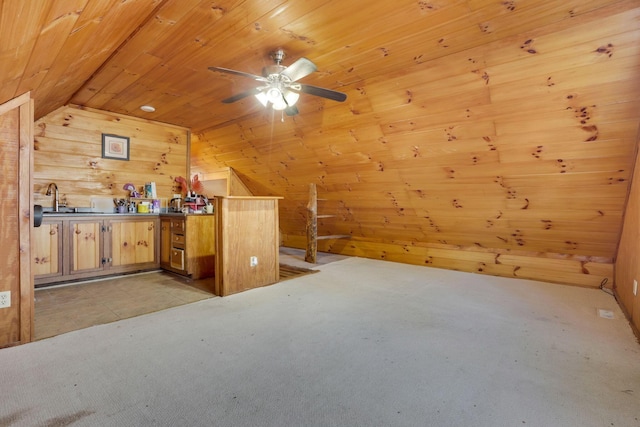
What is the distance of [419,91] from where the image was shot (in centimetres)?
292

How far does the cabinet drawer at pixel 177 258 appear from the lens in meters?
3.82

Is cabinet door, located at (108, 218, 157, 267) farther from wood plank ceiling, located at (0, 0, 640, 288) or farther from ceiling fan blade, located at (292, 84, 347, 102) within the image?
ceiling fan blade, located at (292, 84, 347, 102)

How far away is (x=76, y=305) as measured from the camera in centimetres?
281

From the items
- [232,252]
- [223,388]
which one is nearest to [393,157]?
[232,252]

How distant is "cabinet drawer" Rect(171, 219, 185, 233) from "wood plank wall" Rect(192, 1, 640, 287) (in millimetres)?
1723

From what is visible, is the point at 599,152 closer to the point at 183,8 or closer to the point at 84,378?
the point at 183,8

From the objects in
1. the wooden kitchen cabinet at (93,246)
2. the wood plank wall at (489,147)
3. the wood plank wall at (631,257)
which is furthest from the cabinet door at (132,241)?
the wood plank wall at (631,257)

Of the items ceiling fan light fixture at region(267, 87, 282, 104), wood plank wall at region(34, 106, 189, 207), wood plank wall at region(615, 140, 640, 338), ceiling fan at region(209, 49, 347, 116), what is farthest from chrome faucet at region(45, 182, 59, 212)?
wood plank wall at region(615, 140, 640, 338)

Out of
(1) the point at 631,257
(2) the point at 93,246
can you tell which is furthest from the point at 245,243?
(1) the point at 631,257

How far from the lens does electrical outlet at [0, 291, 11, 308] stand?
194 cm

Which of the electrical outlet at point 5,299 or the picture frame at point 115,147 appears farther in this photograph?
the picture frame at point 115,147

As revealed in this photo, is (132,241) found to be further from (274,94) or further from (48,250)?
(274,94)

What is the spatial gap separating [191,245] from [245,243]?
96cm

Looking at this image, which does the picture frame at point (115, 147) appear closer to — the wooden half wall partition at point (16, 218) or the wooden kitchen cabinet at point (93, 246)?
the wooden kitchen cabinet at point (93, 246)
